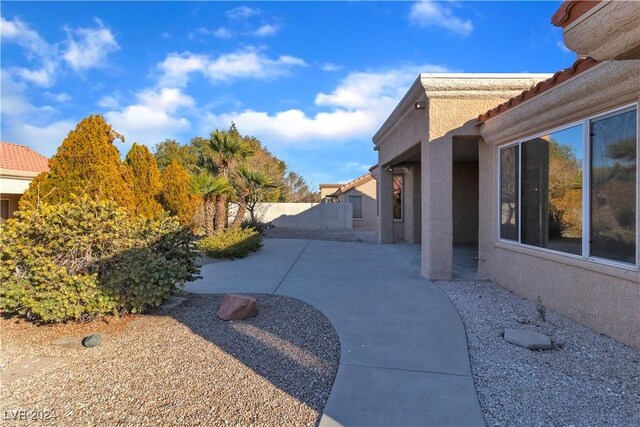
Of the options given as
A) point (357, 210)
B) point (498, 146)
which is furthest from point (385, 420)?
point (357, 210)

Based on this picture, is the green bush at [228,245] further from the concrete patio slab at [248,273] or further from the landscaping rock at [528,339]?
the landscaping rock at [528,339]

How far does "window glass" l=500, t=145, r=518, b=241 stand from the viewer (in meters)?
6.66

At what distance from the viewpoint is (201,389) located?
321 centimetres

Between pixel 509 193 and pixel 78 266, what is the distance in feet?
23.7

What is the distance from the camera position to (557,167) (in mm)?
5570

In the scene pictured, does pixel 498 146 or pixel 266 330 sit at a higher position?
pixel 498 146

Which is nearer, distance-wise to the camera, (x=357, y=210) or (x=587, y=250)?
(x=587, y=250)

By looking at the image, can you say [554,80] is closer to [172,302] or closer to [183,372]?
[183,372]

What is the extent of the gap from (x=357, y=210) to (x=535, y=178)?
22.4 meters

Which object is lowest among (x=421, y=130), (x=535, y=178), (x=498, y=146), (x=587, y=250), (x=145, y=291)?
(x=145, y=291)

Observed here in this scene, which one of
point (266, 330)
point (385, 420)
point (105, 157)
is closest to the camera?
point (385, 420)

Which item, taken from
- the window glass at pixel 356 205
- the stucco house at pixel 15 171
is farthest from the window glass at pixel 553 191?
the window glass at pixel 356 205

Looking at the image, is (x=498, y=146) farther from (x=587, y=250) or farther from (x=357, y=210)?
(x=357, y=210)

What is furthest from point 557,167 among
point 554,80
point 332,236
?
point 332,236
